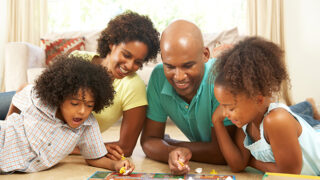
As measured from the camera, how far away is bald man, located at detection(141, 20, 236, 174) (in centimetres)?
152

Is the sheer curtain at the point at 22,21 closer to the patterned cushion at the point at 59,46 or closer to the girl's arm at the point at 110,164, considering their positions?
the patterned cushion at the point at 59,46

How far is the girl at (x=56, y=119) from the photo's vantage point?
1.51 m

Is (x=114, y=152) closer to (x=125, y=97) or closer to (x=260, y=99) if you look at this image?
(x=125, y=97)

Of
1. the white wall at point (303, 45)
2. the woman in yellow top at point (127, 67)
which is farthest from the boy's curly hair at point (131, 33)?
the white wall at point (303, 45)

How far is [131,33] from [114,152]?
25.5 inches

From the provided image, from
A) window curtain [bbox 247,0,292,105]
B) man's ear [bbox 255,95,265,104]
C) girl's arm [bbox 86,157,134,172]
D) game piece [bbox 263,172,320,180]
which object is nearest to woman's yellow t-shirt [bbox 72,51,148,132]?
girl's arm [bbox 86,157,134,172]

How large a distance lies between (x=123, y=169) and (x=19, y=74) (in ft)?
8.72

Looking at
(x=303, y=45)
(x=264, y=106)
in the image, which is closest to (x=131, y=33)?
(x=264, y=106)

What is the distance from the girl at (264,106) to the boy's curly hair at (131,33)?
0.54m

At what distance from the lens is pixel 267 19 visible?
14.9 ft

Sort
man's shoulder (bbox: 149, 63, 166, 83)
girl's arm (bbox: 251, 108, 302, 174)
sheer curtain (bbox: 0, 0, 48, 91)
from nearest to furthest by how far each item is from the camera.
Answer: girl's arm (bbox: 251, 108, 302, 174)
man's shoulder (bbox: 149, 63, 166, 83)
sheer curtain (bbox: 0, 0, 48, 91)

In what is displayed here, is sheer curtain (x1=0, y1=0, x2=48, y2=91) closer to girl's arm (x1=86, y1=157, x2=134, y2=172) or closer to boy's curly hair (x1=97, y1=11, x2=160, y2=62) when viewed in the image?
boy's curly hair (x1=97, y1=11, x2=160, y2=62)

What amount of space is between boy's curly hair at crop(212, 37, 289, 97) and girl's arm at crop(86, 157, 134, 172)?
0.57 m

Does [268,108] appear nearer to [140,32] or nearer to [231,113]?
[231,113]
